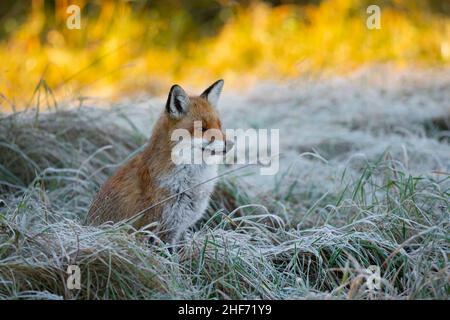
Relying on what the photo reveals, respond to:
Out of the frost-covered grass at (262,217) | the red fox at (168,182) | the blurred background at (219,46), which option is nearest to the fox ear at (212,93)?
the red fox at (168,182)

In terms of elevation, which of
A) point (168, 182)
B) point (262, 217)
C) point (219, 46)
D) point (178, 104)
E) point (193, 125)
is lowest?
point (262, 217)

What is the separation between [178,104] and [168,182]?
0.54 m

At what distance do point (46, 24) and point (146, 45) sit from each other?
2055 millimetres

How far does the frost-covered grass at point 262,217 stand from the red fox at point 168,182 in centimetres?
16

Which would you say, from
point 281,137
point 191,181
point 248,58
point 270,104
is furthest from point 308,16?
point 191,181

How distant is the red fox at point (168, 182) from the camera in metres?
4.47

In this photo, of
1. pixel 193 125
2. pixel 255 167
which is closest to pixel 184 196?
pixel 193 125

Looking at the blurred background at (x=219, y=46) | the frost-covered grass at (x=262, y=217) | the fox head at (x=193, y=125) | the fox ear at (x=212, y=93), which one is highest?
the blurred background at (x=219, y=46)

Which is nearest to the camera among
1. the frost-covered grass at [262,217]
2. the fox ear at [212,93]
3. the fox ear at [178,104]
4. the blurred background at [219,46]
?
the frost-covered grass at [262,217]

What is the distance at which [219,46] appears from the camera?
11953 mm

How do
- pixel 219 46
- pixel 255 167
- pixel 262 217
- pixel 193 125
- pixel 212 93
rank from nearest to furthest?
pixel 193 125 → pixel 212 93 → pixel 262 217 → pixel 255 167 → pixel 219 46

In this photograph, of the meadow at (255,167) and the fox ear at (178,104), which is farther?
the fox ear at (178,104)

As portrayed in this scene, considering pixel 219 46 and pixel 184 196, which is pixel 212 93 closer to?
pixel 184 196

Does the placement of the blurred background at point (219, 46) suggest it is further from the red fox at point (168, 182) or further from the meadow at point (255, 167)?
the red fox at point (168, 182)
